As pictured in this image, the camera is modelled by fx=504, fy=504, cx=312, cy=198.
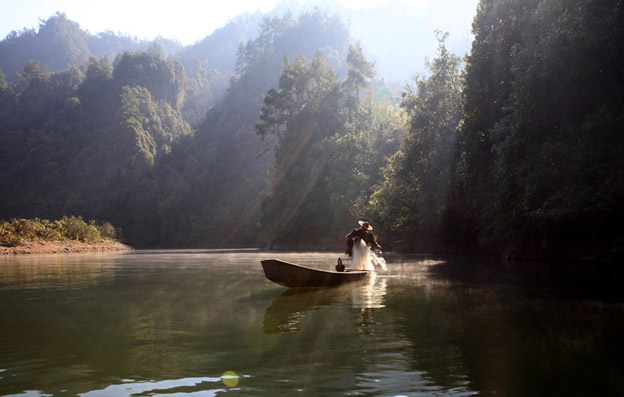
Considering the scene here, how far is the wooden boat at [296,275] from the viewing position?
12188 mm

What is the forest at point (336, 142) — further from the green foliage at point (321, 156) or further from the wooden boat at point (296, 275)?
the wooden boat at point (296, 275)

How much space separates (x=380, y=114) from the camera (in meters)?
70.7

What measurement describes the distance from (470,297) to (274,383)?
7724 mm

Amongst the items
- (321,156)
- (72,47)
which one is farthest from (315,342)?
(72,47)

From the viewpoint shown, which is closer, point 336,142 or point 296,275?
point 296,275

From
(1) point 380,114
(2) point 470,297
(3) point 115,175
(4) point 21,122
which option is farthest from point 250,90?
(2) point 470,297

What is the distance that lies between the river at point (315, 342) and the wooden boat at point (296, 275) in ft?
1.09

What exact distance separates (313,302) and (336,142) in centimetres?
4908

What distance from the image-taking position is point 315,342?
6.95 meters

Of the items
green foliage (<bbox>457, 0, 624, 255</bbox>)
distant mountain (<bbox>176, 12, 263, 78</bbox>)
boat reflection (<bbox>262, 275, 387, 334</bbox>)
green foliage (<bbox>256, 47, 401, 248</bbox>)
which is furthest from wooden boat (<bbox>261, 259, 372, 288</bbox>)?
distant mountain (<bbox>176, 12, 263, 78</bbox>)

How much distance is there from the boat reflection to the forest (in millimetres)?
11467

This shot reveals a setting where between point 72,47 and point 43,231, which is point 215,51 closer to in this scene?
point 72,47

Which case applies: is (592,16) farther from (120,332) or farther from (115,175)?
(115,175)

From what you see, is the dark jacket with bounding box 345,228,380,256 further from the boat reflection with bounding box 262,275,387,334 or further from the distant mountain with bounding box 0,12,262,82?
the distant mountain with bounding box 0,12,262,82
